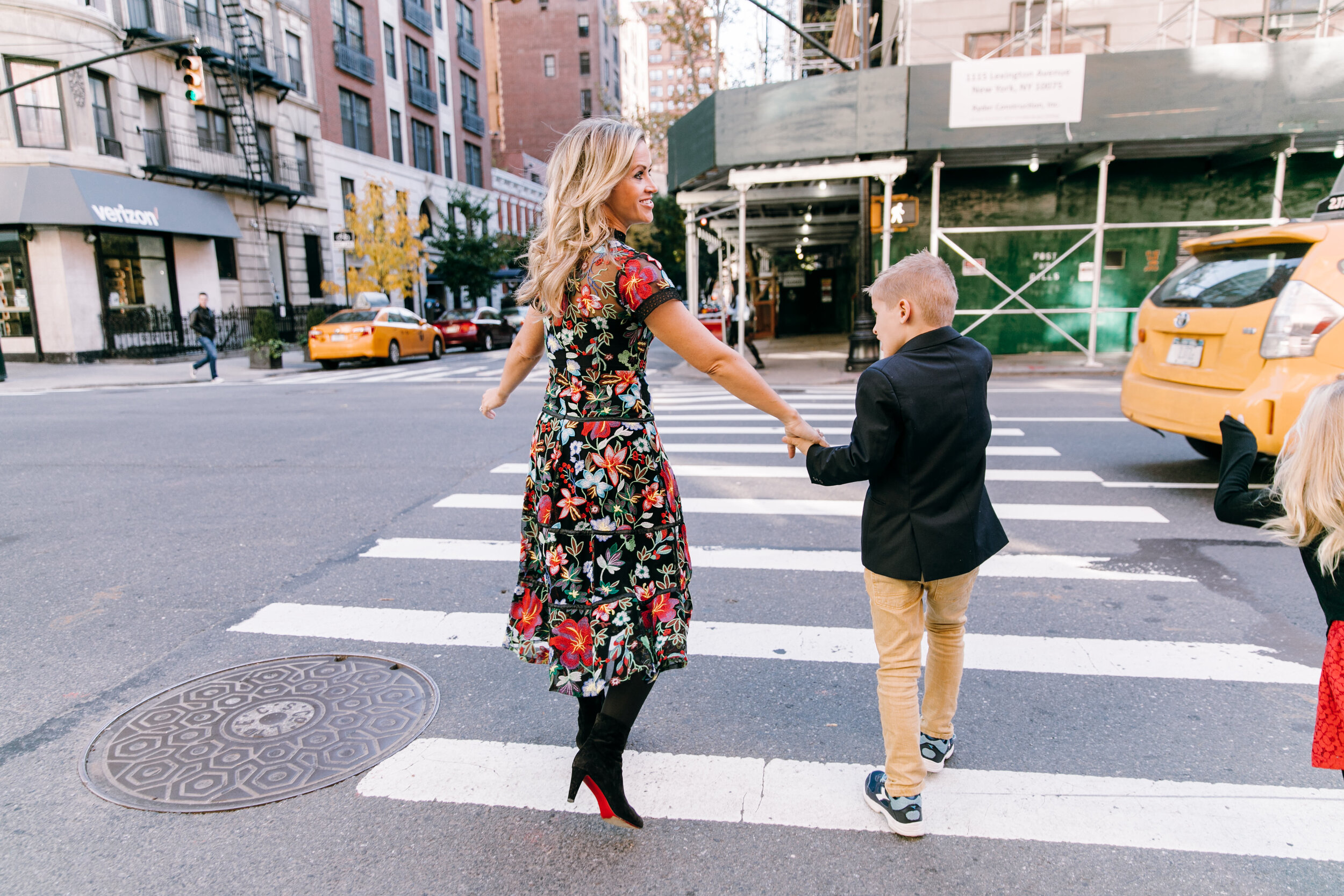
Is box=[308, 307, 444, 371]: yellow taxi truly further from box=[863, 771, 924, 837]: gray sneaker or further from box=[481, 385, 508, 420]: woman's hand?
box=[863, 771, 924, 837]: gray sneaker

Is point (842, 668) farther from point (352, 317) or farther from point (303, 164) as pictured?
point (303, 164)

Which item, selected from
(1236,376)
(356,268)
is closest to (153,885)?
(1236,376)

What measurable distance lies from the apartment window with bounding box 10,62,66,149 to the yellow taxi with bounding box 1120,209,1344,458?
84.4 ft

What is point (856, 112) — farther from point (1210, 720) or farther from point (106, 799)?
point (106, 799)

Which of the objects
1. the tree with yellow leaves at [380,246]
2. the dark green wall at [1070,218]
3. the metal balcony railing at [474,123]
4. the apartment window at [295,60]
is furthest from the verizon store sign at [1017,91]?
the metal balcony railing at [474,123]

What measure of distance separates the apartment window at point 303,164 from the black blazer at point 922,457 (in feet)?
111

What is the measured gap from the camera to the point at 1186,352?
20.7 feet

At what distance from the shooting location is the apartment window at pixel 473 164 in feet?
157

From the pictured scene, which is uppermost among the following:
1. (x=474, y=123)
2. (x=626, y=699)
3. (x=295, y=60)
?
(x=474, y=123)

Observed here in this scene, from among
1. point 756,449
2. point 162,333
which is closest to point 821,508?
point 756,449

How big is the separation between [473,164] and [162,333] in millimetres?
27789

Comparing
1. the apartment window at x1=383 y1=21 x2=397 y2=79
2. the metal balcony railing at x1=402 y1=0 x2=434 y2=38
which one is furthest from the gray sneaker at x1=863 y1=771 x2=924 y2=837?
the metal balcony railing at x1=402 y1=0 x2=434 y2=38

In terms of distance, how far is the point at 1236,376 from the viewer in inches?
230

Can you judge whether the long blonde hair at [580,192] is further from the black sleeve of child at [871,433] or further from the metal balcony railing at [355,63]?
the metal balcony railing at [355,63]
